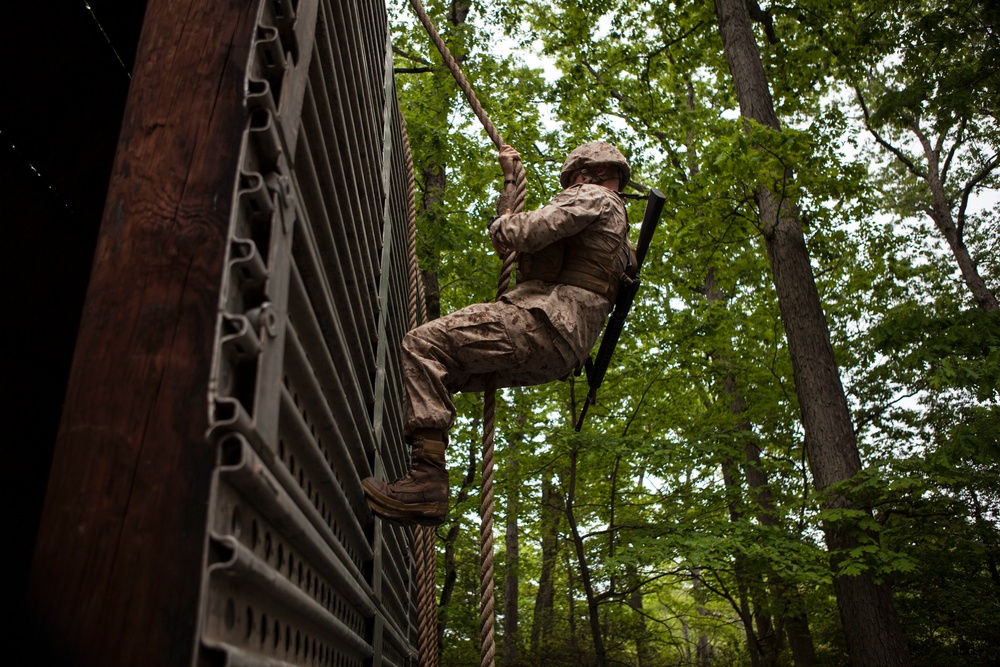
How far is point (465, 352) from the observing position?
3.50 metres

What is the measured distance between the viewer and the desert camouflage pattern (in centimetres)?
342

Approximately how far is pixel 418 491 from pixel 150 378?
2004mm

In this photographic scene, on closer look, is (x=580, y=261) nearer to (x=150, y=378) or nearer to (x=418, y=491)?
(x=418, y=491)

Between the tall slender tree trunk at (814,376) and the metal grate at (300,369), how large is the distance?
5568mm

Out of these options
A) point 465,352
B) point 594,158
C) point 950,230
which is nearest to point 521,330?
point 465,352

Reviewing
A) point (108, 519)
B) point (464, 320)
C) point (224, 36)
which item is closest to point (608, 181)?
point (464, 320)

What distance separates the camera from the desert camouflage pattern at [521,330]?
11.2ft

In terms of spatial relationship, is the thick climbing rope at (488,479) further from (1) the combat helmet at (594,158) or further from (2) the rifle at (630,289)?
(2) the rifle at (630,289)

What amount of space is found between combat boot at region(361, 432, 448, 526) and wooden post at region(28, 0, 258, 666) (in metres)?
1.88

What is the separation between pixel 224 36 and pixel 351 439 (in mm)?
1707

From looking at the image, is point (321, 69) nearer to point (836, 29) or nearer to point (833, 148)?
point (833, 148)

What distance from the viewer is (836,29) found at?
12.3m

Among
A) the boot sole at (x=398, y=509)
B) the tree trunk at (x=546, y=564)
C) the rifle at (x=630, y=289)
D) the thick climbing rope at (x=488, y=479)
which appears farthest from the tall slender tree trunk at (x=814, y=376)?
the boot sole at (x=398, y=509)

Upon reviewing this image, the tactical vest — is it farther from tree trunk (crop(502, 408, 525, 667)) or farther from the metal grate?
tree trunk (crop(502, 408, 525, 667))
